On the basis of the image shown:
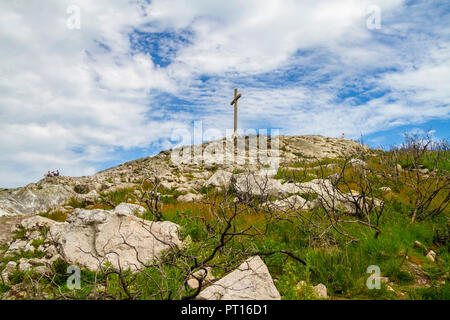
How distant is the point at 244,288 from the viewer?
8.71 feet

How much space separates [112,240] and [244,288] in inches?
111

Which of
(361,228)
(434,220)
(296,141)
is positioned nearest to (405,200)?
(434,220)

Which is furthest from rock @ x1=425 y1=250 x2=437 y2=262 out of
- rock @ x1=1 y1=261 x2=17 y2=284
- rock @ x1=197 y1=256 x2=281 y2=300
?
rock @ x1=1 y1=261 x2=17 y2=284

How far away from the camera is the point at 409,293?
9.09 ft

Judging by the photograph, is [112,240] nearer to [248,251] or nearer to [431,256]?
[248,251]

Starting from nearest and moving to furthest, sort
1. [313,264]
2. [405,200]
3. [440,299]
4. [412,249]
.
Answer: [440,299]
[313,264]
[412,249]
[405,200]


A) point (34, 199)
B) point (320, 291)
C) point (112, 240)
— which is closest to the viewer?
point (320, 291)

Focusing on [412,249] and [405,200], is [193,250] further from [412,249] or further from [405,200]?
[405,200]

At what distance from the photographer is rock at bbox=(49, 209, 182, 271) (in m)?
4.18

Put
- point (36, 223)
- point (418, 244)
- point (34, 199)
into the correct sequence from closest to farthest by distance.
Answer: point (418, 244) → point (36, 223) → point (34, 199)

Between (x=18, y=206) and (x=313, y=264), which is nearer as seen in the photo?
(x=313, y=264)

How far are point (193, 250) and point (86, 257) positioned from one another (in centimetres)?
173

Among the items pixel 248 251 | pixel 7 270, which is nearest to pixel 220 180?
pixel 248 251

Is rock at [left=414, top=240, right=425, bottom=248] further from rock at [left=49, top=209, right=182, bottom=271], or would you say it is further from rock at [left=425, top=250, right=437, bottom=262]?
rock at [left=49, top=209, right=182, bottom=271]
